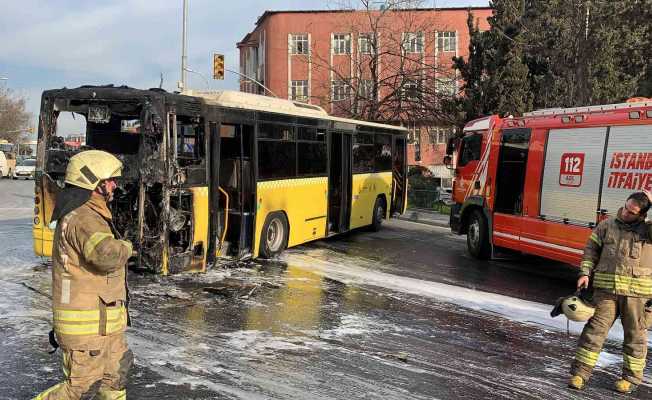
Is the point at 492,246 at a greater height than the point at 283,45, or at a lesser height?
lesser

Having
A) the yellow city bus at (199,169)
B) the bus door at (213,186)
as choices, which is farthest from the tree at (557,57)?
the bus door at (213,186)

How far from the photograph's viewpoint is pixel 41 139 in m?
8.48

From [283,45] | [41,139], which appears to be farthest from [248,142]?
[283,45]

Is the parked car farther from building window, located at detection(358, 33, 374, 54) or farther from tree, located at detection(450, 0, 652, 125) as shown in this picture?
tree, located at detection(450, 0, 652, 125)

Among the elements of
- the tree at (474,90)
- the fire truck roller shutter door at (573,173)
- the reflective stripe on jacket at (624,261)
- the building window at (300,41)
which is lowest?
the reflective stripe on jacket at (624,261)

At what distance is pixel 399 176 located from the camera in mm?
16828

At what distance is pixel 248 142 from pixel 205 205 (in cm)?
166

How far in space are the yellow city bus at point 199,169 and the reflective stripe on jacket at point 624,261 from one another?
5277 mm

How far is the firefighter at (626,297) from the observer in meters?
4.92

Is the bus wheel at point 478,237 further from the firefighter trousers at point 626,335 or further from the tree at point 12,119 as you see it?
the tree at point 12,119

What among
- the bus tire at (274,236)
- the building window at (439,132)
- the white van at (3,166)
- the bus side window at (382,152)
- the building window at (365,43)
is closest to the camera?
the bus tire at (274,236)

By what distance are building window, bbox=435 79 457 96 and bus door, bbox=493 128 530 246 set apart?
13.3 metres

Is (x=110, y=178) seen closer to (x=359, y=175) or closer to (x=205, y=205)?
(x=205, y=205)

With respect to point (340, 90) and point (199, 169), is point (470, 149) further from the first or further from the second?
point (340, 90)
